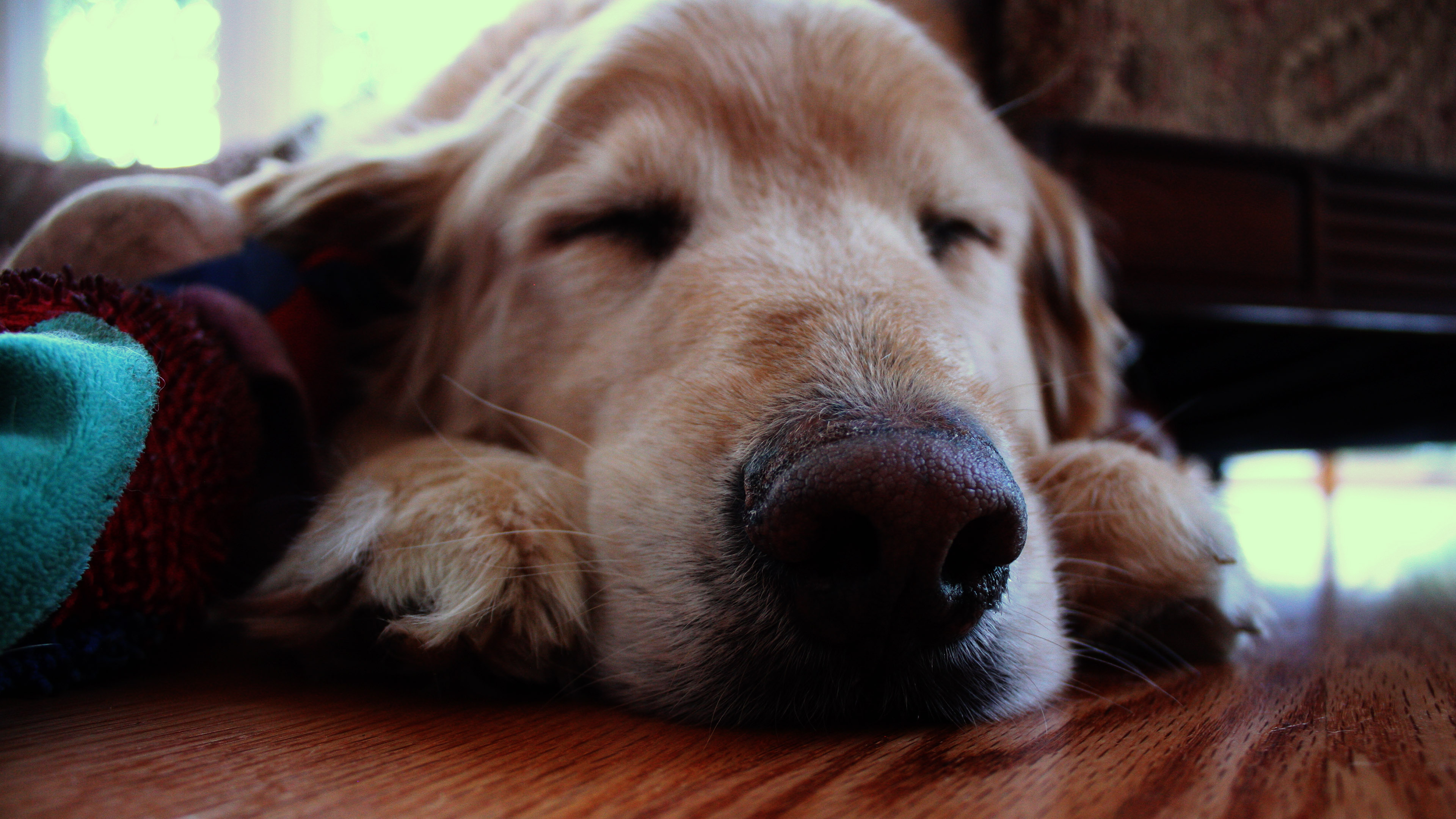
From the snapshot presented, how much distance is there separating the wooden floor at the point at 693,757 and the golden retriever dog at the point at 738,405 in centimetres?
6

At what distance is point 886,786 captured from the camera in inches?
24.7

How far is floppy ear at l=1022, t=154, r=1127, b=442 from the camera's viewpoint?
172cm

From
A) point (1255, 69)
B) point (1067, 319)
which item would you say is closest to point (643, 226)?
point (1067, 319)

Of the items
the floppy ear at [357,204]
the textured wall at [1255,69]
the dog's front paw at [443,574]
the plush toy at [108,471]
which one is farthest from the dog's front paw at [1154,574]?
the textured wall at [1255,69]

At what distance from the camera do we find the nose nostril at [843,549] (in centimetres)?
69

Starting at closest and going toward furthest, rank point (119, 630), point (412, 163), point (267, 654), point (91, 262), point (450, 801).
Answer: point (450, 801) → point (119, 630) → point (267, 654) → point (91, 262) → point (412, 163)

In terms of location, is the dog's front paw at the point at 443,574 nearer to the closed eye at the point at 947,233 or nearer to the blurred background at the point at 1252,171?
the closed eye at the point at 947,233

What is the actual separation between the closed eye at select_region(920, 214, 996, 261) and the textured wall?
3.50 ft

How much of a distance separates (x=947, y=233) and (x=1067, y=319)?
1.70 ft

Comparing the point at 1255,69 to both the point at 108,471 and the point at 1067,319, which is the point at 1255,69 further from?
the point at 108,471

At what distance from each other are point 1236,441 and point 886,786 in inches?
261

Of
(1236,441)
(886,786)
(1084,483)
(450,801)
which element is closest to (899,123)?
(1084,483)

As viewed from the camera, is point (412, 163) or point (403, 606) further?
point (412, 163)

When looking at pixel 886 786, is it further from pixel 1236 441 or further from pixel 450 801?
pixel 1236 441
